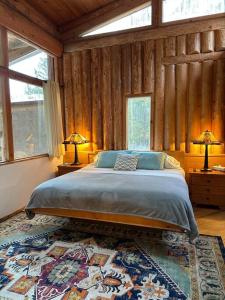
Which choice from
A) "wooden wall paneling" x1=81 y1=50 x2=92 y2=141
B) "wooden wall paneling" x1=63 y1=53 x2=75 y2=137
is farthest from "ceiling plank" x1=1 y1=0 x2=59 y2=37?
"wooden wall paneling" x1=81 y1=50 x2=92 y2=141

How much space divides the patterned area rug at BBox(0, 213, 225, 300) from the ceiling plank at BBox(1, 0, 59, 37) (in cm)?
350

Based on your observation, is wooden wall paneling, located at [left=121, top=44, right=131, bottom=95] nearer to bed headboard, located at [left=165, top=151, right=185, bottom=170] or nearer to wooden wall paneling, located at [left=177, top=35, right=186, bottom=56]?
wooden wall paneling, located at [left=177, top=35, right=186, bottom=56]

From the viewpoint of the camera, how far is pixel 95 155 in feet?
15.5

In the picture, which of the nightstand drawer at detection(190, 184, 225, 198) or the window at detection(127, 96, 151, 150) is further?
the window at detection(127, 96, 151, 150)

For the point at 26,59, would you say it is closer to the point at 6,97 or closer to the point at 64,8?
the point at 6,97

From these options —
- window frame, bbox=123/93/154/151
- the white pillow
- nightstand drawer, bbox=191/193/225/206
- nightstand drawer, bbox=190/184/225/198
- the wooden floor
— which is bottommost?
the wooden floor

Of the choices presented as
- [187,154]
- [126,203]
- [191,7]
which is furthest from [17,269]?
[191,7]

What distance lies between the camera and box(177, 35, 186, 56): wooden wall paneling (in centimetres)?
400

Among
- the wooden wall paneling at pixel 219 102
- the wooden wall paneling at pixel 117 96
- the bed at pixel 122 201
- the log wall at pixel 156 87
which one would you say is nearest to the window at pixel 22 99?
the log wall at pixel 156 87

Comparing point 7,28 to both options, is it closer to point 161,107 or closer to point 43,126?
point 43,126

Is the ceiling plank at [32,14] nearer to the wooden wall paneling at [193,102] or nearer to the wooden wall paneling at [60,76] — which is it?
the wooden wall paneling at [60,76]

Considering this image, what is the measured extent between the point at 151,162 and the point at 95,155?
4.63 ft

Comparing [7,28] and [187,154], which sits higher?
[7,28]

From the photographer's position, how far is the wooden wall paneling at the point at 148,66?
4.22 metres
